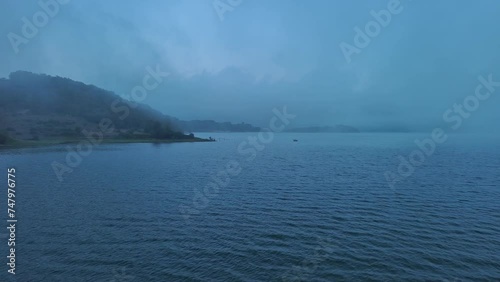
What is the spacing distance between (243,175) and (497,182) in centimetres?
5554

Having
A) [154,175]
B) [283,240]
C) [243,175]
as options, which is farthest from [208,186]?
[283,240]

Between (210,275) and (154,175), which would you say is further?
(154,175)

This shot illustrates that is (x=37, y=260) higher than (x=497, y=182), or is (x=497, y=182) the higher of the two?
(x=497, y=182)

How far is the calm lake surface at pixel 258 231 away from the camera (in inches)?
1037

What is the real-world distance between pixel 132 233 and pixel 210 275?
14036 millimetres

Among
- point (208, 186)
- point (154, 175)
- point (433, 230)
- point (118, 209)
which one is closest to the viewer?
point (433, 230)

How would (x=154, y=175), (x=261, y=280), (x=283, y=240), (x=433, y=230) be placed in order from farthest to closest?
(x=154, y=175)
(x=433, y=230)
(x=283, y=240)
(x=261, y=280)

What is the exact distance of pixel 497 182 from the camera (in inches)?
2547

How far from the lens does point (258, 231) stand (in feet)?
117

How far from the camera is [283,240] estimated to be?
109ft

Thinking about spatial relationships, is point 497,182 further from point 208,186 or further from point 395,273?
point 208,186

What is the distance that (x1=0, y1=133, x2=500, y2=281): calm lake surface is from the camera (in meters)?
26.3

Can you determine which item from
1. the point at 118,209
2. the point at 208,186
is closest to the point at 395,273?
the point at 118,209

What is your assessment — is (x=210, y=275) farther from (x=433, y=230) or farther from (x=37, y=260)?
(x=433, y=230)
